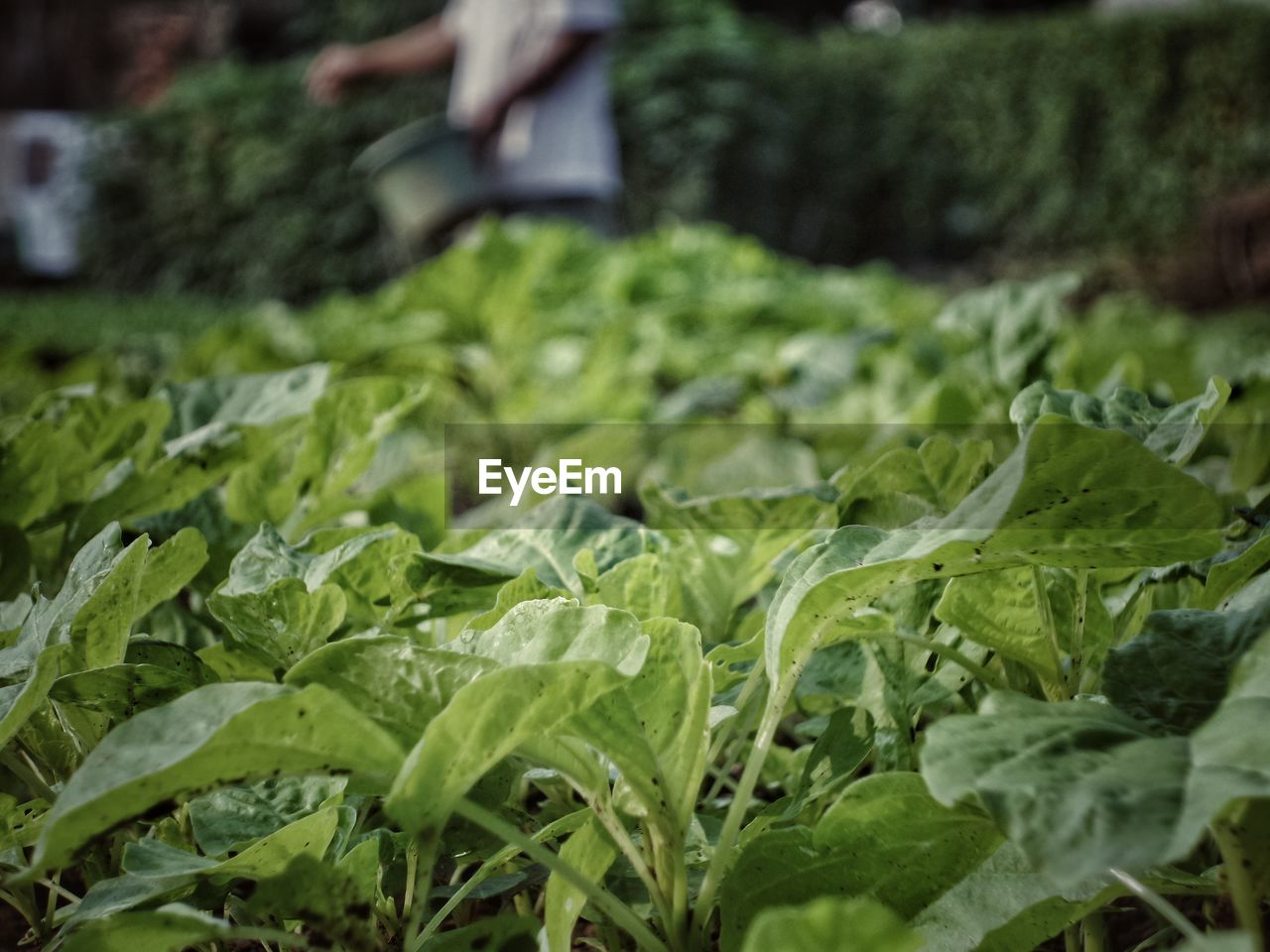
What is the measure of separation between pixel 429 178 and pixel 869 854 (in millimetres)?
3479

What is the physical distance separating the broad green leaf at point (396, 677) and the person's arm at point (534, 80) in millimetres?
4050

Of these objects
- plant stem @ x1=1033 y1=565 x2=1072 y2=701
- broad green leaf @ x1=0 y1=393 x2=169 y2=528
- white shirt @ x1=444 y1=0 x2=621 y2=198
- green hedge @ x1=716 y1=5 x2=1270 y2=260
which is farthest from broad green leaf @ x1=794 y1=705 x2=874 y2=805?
green hedge @ x1=716 y1=5 x2=1270 y2=260

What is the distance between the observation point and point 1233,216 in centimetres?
804

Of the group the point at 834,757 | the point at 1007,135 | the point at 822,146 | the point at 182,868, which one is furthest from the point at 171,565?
the point at 822,146

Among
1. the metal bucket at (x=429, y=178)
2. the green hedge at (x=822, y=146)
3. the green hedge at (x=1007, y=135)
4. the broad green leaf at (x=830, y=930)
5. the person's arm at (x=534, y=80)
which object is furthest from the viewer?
the green hedge at (x=822, y=146)

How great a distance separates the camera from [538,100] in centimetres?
461

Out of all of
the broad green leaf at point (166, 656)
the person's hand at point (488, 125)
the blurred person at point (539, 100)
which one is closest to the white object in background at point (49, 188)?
the blurred person at point (539, 100)

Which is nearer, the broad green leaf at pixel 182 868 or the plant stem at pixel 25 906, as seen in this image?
the broad green leaf at pixel 182 868

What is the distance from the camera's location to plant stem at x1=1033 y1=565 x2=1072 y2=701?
0.58 m

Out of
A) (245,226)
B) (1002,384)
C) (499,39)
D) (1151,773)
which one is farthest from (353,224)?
(1151,773)

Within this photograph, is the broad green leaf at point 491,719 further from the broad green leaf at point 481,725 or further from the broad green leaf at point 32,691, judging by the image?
the broad green leaf at point 32,691

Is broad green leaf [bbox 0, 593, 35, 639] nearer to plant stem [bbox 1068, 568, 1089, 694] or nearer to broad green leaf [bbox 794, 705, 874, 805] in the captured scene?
broad green leaf [bbox 794, 705, 874, 805]

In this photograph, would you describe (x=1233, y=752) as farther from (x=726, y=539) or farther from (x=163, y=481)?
(x=163, y=481)

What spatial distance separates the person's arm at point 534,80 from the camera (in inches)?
172
